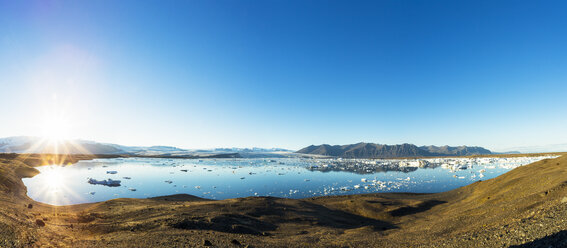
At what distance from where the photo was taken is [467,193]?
30.2m

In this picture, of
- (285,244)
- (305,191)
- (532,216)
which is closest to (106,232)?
(285,244)

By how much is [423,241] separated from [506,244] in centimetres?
435

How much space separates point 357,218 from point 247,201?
11876 mm

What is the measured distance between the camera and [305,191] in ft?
139

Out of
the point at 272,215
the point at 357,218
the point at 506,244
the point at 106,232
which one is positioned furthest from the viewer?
the point at 357,218

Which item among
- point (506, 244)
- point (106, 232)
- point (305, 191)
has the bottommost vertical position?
point (305, 191)

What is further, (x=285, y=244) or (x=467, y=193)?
(x=467, y=193)

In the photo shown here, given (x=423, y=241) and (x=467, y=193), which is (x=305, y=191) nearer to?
(x=467, y=193)

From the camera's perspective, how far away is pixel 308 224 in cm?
2009

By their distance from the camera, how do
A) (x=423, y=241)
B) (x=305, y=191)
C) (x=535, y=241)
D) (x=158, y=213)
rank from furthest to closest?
(x=305, y=191), (x=158, y=213), (x=423, y=241), (x=535, y=241)

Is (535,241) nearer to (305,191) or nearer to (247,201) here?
(247,201)

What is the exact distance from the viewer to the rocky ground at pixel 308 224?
10602mm

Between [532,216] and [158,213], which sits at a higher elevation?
[532,216]

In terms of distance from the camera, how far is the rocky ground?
417 inches
